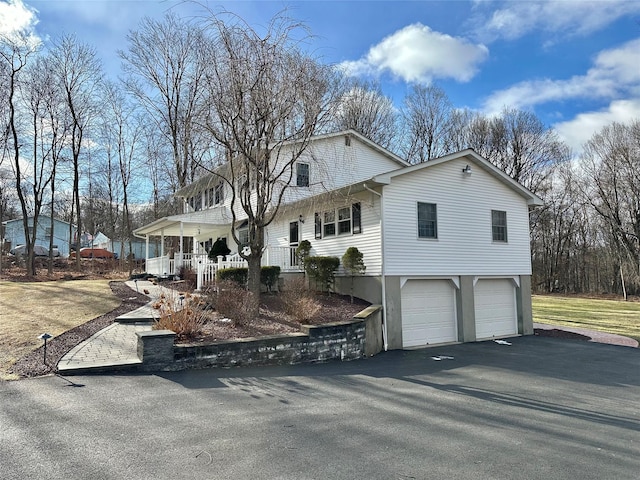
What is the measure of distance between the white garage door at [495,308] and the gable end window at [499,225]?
159 centimetres

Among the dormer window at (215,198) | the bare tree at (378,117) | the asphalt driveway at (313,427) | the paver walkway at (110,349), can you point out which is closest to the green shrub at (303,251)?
the paver walkway at (110,349)

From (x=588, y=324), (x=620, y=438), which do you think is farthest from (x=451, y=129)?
(x=620, y=438)

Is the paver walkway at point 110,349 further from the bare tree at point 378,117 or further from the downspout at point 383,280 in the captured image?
the bare tree at point 378,117

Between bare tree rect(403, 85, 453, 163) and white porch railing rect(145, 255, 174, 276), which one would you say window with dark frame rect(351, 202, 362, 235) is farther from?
bare tree rect(403, 85, 453, 163)

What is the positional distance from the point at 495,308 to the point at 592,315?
10286 millimetres

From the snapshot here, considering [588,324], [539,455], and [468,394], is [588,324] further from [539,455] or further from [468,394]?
[539,455]

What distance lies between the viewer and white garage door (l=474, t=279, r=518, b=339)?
14.7 metres

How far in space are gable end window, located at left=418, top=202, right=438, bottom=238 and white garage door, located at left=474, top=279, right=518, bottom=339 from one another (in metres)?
3.04

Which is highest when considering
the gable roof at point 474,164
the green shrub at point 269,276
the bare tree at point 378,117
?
the bare tree at point 378,117

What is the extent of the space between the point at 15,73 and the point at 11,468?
1032 inches

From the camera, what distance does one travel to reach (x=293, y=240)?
56.0ft

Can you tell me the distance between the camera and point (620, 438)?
5.07m

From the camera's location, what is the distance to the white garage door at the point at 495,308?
14688 mm

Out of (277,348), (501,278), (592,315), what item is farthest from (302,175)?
(592,315)
